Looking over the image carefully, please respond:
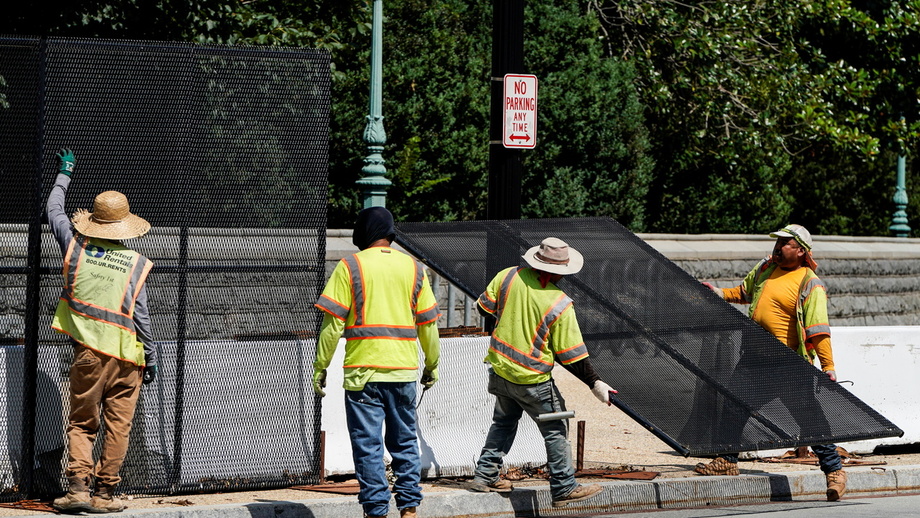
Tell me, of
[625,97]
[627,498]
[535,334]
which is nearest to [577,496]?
[627,498]

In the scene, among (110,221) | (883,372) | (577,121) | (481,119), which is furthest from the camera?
(577,121)

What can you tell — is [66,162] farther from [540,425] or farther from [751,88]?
[751,88]

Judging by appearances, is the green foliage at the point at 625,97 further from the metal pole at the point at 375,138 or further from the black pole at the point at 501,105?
the black pole at the point at 501,105

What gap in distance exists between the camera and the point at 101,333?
6.62 metres

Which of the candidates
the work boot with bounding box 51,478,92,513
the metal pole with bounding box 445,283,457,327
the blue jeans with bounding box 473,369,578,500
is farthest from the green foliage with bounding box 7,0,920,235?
the work boot with bounding box 51,478,92,513

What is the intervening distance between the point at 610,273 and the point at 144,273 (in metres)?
3.17

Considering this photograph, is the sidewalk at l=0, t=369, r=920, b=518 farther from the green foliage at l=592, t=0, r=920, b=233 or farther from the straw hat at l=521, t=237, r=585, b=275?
the green foliage at l=592, t=0, r=920, b=233

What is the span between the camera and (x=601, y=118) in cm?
2014

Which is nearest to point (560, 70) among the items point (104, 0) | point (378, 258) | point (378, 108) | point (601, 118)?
point (601, 118)

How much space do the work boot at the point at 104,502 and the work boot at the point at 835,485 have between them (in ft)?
15.0

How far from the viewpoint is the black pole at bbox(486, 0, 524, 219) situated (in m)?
8.85

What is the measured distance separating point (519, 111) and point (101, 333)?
11.8ft

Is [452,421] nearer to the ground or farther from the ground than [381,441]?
nearer to the ground

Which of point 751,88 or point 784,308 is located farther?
point 751,88
